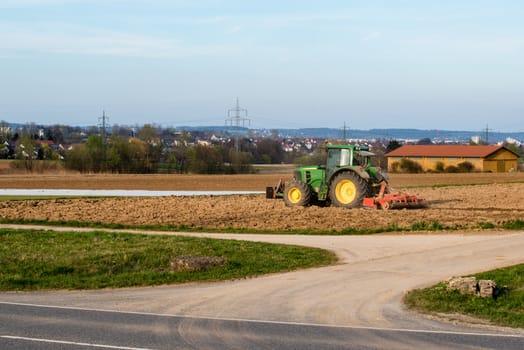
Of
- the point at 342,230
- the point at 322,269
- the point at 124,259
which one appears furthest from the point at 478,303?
the point at 342,230

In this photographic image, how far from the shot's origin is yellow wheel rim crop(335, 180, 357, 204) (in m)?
33.0

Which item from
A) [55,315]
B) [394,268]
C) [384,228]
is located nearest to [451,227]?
[384,228]

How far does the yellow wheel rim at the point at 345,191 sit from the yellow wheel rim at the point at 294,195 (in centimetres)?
184

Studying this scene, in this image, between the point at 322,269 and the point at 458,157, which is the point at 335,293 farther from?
the point at 458,157

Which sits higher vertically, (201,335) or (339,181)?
(339,181)

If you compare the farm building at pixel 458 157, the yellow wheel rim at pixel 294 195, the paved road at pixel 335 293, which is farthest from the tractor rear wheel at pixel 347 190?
the farm building at pixel 458 157

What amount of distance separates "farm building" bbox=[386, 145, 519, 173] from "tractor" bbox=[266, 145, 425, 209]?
71290 millimetres

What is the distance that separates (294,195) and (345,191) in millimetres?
2437

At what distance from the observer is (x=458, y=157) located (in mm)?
110000

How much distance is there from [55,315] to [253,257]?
24.3 feet

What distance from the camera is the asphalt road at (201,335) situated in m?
11.3

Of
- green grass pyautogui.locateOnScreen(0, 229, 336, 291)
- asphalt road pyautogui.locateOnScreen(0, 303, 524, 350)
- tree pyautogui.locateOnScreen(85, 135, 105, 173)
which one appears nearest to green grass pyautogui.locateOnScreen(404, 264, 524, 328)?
asphalt road pyautogui.locateOnScreen(0, 303, 524, 350)

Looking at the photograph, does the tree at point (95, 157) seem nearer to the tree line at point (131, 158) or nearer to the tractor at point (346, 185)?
the tree line at point (131, 158)

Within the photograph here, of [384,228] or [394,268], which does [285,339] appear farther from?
[384,228]
